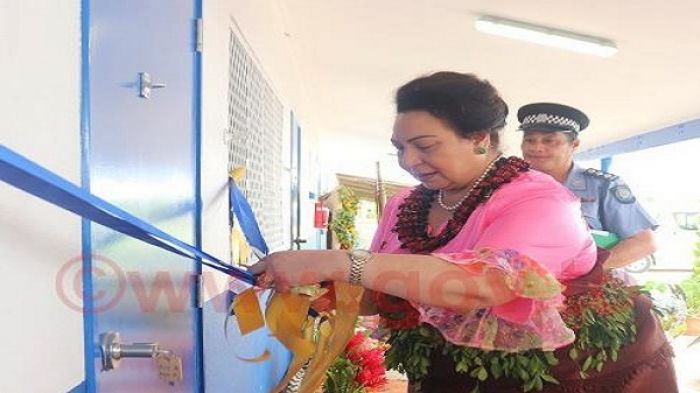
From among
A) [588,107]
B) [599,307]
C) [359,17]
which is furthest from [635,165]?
[599,307]

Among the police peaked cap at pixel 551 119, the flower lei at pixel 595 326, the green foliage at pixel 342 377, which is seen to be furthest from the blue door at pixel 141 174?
the green foliage at pixel 342 377

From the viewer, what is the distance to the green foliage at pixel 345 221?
6.34 meters

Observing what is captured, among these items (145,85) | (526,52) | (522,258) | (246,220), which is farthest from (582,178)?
(526,52)

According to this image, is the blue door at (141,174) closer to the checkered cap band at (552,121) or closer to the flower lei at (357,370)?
the checkered cap band at (552,121)

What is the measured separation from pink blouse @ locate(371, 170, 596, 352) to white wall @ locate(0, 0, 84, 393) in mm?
569

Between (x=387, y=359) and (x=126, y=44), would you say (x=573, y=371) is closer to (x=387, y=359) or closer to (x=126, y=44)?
(x=387, y=359)

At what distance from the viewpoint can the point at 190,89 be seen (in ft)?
5.04

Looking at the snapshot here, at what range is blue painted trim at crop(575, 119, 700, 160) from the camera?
5.30m

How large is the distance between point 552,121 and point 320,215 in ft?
14.4

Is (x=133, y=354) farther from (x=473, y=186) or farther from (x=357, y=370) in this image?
(x=357, y=370)

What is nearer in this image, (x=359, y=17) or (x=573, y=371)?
(x=573, y=371)

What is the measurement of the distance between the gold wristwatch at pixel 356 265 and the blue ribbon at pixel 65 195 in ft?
0.89

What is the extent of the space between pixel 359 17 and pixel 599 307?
308 cm

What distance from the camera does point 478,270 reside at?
912mm
